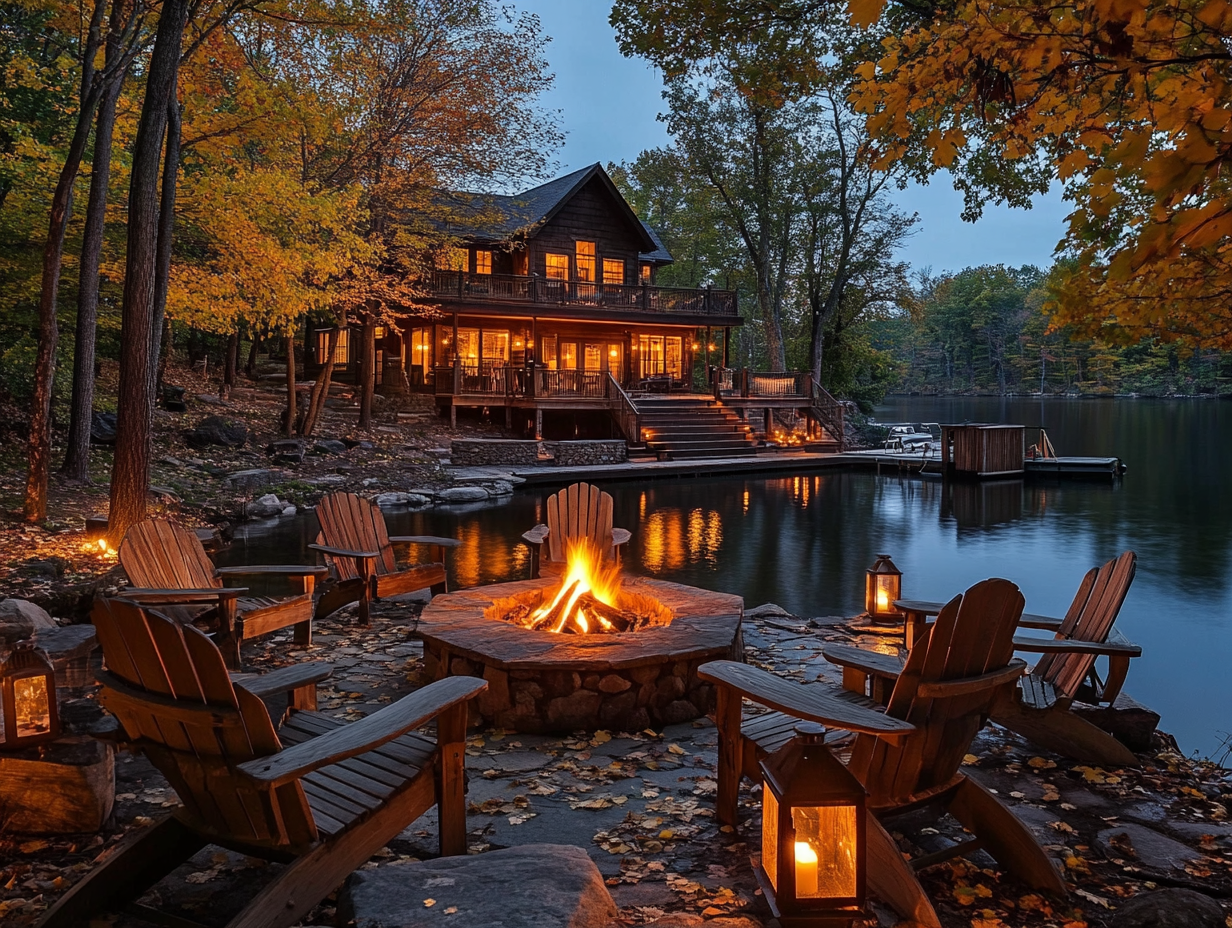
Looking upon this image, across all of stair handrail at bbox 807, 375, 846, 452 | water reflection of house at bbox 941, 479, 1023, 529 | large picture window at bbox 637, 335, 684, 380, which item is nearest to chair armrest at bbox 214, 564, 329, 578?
water reflection of house at bbox 941, 479, 1023, 529

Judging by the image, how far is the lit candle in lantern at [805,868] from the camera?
6.64 ft

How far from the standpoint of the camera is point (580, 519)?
21.1 feet

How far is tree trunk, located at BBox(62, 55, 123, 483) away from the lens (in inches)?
355

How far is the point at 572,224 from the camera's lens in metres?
24.9

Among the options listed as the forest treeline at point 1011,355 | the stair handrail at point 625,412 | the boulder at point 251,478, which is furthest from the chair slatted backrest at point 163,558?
the forest treeline at point 1011,355

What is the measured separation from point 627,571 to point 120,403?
18.5 feet

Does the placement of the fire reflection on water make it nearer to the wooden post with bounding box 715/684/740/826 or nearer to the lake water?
the lake water

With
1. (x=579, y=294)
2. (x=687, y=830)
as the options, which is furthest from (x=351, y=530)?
(x=579, y=294)

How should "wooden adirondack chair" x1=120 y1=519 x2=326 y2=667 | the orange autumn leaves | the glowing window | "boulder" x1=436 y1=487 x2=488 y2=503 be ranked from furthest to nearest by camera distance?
the glowing window, "boulder" x1=436 y1=487 x2=488 y2=503, "wooden adirondack chair" x1=120 y1=519 x2=326 y2=667, the orange autumn leaves

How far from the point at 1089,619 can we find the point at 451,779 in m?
3.08

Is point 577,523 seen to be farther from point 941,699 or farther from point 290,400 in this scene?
point 290,400

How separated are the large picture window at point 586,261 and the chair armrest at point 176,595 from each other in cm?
2168

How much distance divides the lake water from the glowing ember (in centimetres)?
296

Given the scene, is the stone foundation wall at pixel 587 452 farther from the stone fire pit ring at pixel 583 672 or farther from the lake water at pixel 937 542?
the stone fire pit ring at pixel 583 672
